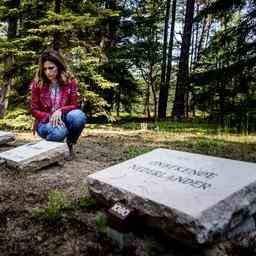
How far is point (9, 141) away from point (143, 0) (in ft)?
46.3

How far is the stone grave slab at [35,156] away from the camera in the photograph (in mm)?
4059

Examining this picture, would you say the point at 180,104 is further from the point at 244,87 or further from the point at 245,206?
the point at 245,206

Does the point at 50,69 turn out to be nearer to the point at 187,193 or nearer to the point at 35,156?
the point at 35,156

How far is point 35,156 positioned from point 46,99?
3.53ft

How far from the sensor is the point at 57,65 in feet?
15.7

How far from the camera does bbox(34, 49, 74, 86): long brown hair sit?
472 centimetres

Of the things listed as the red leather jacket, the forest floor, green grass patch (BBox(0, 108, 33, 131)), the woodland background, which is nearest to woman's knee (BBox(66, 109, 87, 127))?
the red leather jacket

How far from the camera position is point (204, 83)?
6.00 meters

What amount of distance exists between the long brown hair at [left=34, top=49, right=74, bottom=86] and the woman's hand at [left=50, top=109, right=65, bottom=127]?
498 millimetres

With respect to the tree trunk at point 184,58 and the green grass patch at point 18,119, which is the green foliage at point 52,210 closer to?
the green grass patch at point 18,119

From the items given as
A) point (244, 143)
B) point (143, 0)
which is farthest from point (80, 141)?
point (143, 0)

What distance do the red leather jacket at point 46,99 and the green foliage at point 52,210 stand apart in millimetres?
1932

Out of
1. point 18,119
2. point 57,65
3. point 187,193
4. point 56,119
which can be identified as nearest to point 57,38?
point 18,119

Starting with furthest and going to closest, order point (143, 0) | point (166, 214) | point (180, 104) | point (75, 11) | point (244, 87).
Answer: point (143, 0) < point (180, 104) < point (75, 11) < point (244, 87) < point (166, 214)
